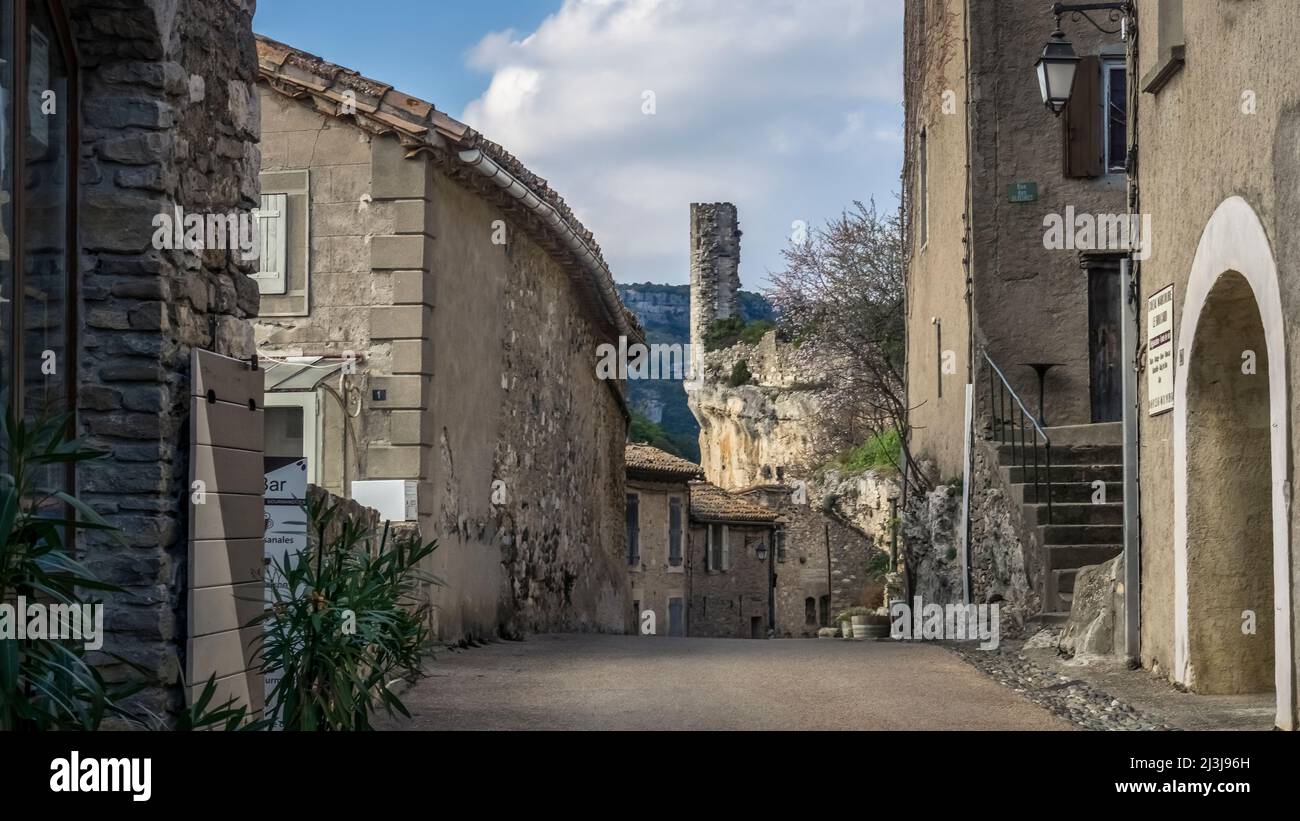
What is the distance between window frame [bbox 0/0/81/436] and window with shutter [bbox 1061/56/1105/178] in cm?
1124

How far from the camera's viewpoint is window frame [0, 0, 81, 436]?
564 centimetres

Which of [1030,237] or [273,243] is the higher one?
[1030,237]

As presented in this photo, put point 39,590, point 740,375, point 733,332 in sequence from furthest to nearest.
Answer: point 733,332, point 740,375, point 39,590

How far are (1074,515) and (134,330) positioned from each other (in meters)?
9.07

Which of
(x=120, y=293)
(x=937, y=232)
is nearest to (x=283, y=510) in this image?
(x=120, y=293)

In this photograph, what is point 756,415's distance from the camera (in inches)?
1773

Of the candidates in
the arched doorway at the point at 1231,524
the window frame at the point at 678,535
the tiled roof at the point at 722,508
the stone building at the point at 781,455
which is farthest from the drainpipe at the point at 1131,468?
the tiled roof at the point at 722,508

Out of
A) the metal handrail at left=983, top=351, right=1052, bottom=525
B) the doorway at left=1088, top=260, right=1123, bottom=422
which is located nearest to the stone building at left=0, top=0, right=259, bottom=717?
the metal handrail at left=983, top=351, right=1052, bottom=525

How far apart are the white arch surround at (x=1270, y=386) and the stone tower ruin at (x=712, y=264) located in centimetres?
4255

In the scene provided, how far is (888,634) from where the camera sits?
21.3 m

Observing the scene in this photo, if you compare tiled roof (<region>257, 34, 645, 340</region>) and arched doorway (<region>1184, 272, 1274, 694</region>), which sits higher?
tiled roof (<region>257, 34, 645, 340</region>)

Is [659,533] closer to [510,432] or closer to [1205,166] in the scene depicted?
[510,432]

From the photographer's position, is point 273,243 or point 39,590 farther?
point 273,243

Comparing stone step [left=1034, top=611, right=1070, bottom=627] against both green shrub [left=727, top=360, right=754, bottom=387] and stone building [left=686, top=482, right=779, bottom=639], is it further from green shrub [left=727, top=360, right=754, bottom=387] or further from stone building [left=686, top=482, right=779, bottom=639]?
green shrub [left=727, top=360, right=754, bottom=387]
